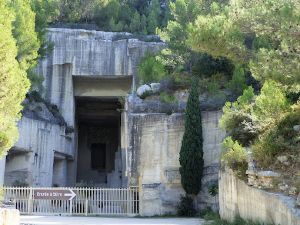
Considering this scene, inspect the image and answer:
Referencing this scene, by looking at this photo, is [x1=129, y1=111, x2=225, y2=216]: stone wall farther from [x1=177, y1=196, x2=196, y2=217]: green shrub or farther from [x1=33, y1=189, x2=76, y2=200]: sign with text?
[x1=33, y1=189, x2=76, y2=200]: sign with text

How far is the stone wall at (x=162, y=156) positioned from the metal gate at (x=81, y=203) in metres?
0.59

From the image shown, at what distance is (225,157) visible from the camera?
1155 cm

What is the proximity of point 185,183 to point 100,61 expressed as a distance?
42.9 feet

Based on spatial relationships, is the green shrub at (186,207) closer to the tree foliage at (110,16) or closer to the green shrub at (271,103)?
the green shrub at (271,103)

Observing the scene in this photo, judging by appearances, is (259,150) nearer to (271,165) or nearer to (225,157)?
(271,165)

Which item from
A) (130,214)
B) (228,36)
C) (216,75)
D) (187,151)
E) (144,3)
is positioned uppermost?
(144,3)

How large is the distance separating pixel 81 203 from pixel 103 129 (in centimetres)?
2050

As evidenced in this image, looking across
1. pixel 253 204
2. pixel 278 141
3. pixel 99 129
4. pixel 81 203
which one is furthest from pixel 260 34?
pixel 99 129

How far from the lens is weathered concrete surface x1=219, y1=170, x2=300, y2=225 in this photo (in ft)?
25.9

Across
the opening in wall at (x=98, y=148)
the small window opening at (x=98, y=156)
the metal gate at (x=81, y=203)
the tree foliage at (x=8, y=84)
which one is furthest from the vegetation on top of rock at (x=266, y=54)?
the small window opening at (x=98, y=156)

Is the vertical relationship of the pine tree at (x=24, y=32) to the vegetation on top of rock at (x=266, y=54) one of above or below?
above

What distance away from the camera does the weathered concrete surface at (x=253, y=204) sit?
7905 mm

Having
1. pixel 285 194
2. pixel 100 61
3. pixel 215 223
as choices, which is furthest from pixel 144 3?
Answer: pixel 285 194

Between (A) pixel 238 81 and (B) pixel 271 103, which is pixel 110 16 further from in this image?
(B) pixel 271 103
